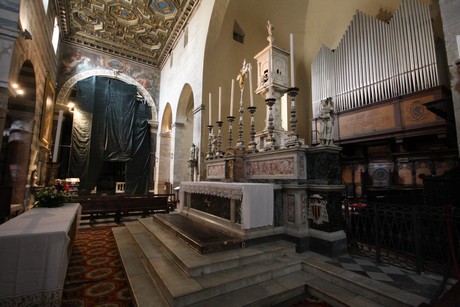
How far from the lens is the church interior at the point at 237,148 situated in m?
2.14

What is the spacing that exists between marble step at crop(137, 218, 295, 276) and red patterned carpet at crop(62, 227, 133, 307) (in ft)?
1.85

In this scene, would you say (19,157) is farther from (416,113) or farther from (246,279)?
(416,113)

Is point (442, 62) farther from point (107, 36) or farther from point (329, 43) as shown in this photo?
point (107, 36)

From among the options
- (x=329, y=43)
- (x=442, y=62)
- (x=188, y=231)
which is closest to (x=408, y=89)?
(x=442, y=62)

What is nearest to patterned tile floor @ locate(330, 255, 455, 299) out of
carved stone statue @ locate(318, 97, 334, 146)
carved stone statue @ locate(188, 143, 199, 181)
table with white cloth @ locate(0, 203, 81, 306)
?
carved stone statue @ locate(318, 97, 334, 146)

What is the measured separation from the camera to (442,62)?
191 inches

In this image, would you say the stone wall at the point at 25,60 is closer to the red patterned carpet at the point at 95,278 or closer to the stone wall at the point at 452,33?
the red patterned carpet at the point at 95,278

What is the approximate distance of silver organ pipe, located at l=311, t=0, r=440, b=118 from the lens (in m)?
4.87

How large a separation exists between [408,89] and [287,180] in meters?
4.20

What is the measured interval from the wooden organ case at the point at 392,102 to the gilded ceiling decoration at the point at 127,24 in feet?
18.5

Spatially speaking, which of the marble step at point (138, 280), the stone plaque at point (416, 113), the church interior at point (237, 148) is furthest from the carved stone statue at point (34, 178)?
the stone plaque at point (416, 113)

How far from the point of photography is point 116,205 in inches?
223

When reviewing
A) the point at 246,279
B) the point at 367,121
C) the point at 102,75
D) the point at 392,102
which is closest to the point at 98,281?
the point at 246,279

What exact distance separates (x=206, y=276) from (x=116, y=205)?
4.41 metres
